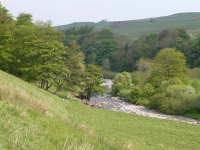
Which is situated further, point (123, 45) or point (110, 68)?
point (123, 45)

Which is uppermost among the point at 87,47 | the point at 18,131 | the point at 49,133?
the point at 18,131

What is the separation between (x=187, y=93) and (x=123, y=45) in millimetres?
Result: 100774

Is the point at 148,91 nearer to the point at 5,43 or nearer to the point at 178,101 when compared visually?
the point at 178,101

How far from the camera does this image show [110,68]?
12875 cm

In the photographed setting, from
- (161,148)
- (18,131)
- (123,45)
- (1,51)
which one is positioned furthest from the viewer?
(123,45)

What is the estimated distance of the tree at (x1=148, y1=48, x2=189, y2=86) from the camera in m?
53.0

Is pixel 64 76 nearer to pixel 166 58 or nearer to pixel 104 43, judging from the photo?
pixel 166 58

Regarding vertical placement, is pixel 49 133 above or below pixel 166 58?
above

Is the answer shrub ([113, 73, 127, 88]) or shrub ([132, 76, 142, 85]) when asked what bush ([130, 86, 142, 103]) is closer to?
shrub ([113, 73, 127, 88])

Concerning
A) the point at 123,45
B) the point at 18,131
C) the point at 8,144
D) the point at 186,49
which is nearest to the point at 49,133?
the point at 18,131

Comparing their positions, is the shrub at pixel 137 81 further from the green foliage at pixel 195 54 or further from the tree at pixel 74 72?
the green foliage at pixel 195 54

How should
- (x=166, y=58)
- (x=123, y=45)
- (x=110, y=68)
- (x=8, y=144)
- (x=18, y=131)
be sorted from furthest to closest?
1. (x=123, y=45)
2. (x=110, y=68)
3. (x=166, y=58)
4. (x=18, y=131)
5. (x=8, y=144)

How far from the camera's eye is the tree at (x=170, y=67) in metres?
53.0

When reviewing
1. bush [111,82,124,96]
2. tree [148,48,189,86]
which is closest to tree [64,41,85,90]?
bush [111,82,124,96]
